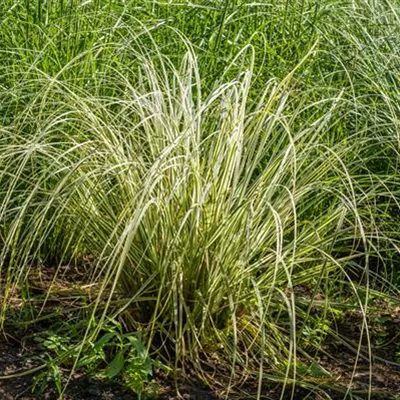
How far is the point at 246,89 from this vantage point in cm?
346

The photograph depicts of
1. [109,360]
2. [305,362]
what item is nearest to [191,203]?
[109,360]

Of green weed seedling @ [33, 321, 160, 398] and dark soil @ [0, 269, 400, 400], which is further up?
green weed seedling @ [33, 321, 160, 398]

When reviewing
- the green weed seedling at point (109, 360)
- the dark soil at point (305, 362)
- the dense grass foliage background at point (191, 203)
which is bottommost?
the dark soil at point (305, 362)

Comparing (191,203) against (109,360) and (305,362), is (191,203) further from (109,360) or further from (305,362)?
(305,362)

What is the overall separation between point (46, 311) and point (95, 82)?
35.4 inches

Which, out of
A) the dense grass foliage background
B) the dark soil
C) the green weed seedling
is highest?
the dense grass foliage background

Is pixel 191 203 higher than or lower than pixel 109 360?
higher

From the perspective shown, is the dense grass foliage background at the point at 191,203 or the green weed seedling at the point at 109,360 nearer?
the green weed seedling at the point at 109,360

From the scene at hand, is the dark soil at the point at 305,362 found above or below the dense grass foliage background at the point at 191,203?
below

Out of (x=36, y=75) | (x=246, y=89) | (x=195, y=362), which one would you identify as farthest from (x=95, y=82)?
(x=195, y=362)

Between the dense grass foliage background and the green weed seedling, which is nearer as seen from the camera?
the green weed seedling

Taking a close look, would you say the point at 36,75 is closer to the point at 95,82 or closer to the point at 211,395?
the point at 95,82

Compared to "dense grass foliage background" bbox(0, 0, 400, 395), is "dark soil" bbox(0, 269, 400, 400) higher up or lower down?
lower down

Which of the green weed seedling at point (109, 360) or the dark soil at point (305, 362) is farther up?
the green weed seedling at point (109, 360)
